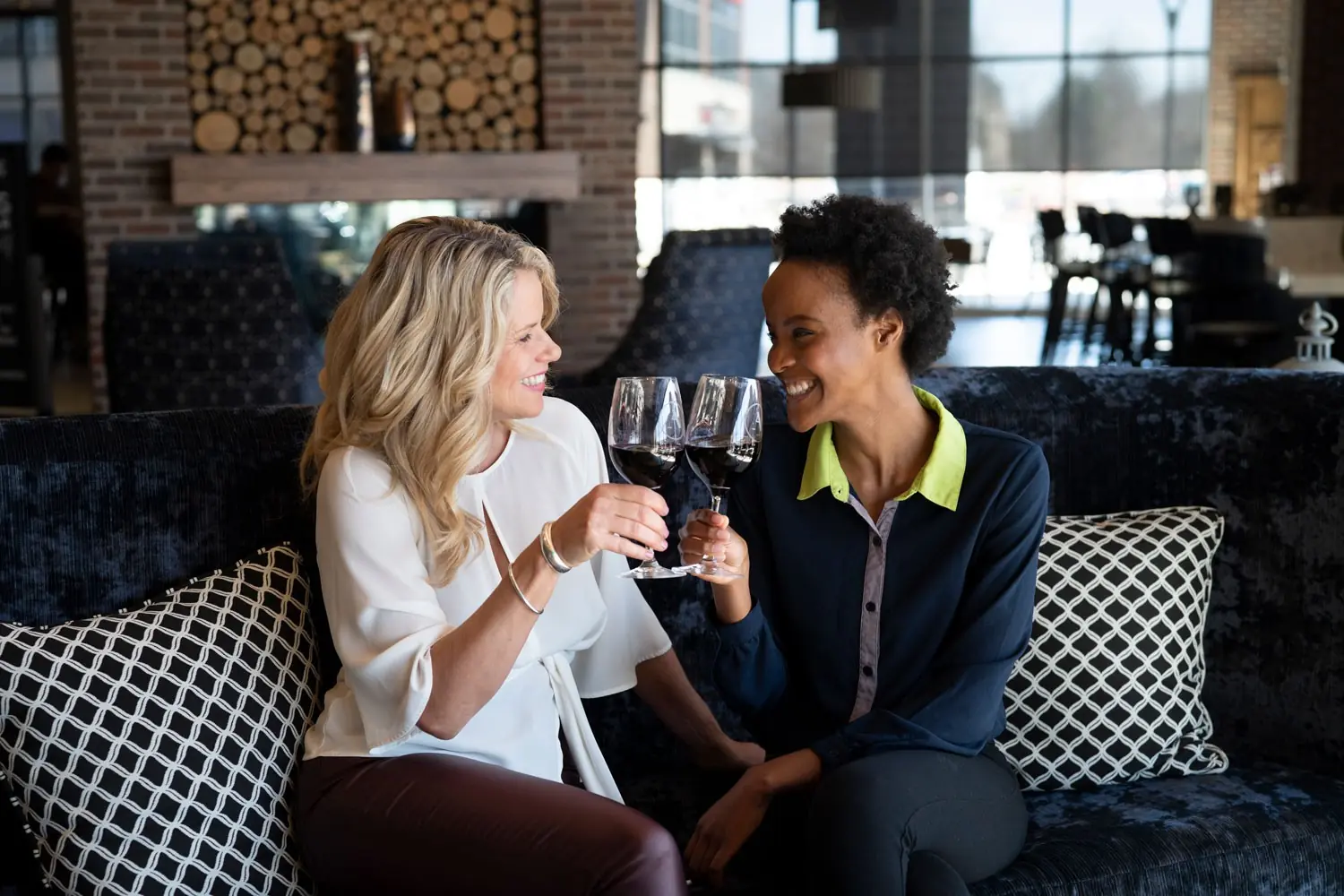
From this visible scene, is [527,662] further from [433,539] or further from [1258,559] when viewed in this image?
[1258,559]

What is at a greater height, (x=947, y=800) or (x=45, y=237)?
(x=45, y=237)

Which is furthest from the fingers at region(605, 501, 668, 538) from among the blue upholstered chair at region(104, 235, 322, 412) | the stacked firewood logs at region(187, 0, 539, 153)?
the stacked firewood logs at region(187, 0, 539, 153)

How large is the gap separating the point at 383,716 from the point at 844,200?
0.85m

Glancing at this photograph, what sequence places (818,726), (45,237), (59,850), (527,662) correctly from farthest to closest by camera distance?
(45,237) < (818,726) < (527,662) < (59,850)

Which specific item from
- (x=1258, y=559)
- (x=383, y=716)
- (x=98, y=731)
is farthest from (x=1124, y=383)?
(x=98, y=731)

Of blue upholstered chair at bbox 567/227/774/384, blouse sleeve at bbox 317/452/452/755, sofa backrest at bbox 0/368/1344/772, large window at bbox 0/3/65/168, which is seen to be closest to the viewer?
blouse sleeve at bbox 317/452/452/755

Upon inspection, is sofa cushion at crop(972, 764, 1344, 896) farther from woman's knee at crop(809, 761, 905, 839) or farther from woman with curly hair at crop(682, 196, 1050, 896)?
woman's knee at crop(809, 761, 905, 839)

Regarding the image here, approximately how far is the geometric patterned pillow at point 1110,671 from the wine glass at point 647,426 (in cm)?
82

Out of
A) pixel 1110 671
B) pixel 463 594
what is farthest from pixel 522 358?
pixel 1110 671

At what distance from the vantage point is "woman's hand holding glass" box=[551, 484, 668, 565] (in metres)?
1.51

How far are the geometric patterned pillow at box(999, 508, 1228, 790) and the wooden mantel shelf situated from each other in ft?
17.3

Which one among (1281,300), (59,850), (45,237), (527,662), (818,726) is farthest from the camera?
(45,237)

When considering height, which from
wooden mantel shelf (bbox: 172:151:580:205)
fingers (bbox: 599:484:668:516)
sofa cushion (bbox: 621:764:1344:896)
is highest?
wooden mantel shelf (bbox: 172:151:580:205)

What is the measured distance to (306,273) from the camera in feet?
23.7
